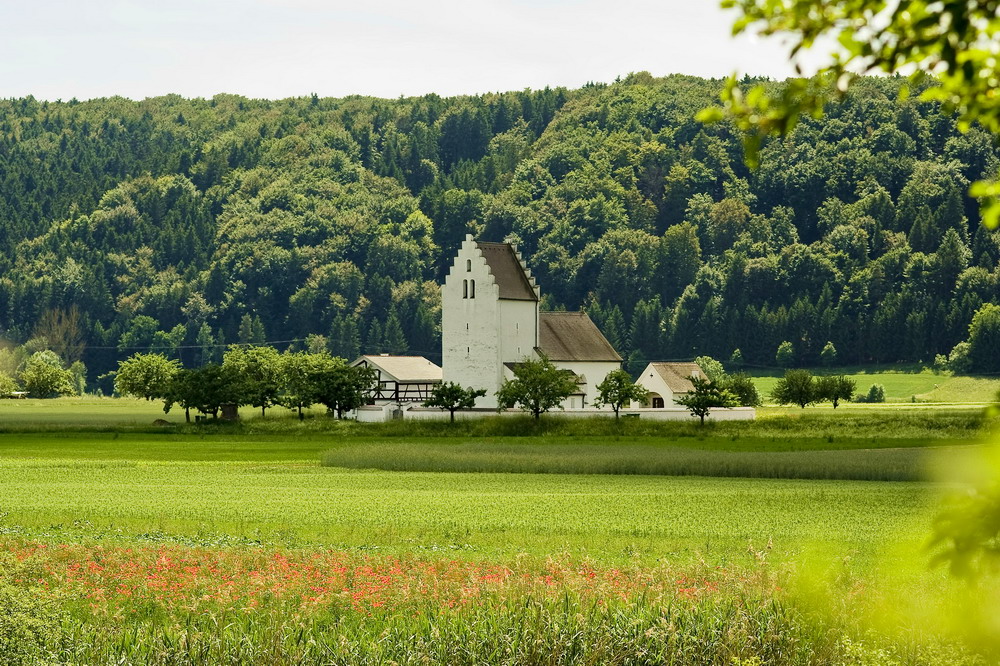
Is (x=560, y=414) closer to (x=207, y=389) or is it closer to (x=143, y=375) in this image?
(x=207, y=389)

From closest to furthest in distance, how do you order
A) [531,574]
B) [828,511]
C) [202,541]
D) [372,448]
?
[531,574] < [202,541] < [828,511] < [372,448]

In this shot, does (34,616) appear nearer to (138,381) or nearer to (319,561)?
(319,561)

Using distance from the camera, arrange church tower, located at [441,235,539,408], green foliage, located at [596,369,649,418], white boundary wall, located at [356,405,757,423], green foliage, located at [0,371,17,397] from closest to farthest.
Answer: white boundary wall, located at [356,405,757,423] < green foliage, located at [596,369,649,418] < church tower, located at [441,235,539,408] < green foliage, located at [0,371,17,397]

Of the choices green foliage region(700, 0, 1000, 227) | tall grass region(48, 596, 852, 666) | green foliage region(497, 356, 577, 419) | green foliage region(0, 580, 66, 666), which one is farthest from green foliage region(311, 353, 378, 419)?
green foliage region(700, 0, 1000, 227)

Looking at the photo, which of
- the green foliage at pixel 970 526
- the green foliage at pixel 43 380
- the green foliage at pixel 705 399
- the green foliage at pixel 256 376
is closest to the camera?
the green foliage at pixel 970 526

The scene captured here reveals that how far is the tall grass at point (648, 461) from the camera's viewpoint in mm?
60375

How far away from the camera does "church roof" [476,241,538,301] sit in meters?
127

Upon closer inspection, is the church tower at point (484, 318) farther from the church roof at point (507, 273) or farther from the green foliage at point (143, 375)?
the green foliage at point (143, 375)

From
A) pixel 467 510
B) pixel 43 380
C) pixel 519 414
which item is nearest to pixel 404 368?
pixel 519 414

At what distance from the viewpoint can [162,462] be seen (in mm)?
68750

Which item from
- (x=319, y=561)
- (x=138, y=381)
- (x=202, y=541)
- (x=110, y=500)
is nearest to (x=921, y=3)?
(x=319, y=561)

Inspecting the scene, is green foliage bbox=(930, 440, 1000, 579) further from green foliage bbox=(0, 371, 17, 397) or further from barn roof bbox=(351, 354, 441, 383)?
green foliage bbox=(0, 371, 17, 397)

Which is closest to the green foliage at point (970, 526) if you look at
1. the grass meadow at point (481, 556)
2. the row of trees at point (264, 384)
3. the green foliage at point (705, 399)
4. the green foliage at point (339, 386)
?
the grass meadow at point (481, 556)

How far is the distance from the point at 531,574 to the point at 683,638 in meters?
4.33
